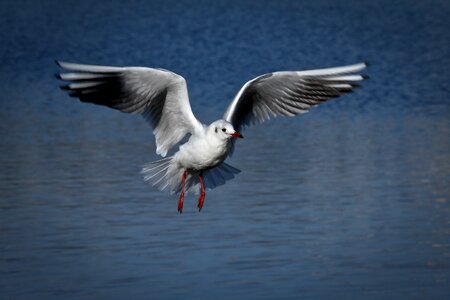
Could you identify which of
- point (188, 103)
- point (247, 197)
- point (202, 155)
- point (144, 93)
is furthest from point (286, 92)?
point (247, 197)

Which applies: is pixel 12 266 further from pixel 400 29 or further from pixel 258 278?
pixel 400 29

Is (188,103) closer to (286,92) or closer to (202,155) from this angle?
Result: (202,155)

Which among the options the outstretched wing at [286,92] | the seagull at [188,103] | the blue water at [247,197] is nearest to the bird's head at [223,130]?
the seagull at [188,103]

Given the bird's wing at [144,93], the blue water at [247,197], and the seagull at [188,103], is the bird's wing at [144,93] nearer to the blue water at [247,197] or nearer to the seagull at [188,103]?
the seagull at [188,103]

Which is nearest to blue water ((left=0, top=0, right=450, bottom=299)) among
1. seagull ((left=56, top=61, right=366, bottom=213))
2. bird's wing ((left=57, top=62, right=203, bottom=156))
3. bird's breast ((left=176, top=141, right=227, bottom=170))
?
seagull ((left=56, top=61, right=366, bottom=213))

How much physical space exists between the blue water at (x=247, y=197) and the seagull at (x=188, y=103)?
652 millimetres

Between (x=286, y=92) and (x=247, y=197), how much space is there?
233 cm

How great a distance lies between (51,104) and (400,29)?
12291 millimetres

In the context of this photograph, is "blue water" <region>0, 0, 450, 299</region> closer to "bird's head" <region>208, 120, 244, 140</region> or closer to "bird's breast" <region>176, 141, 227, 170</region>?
"bird's breast" <region>176, 141, 227, 170</region>

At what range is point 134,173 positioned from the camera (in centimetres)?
1291

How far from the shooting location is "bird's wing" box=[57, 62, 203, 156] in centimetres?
871

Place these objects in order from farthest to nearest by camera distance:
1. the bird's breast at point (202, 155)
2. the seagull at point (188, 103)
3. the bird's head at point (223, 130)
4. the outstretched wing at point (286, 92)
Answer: the outstretched wing at point (286, 92) → the seagull at point (188, 103) → the bird's breast at point (202, 155) → the bird's head at point (223, 130)

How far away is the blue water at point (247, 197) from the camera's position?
8711 mm

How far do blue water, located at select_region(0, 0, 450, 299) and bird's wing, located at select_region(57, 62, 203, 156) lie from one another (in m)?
1.09
